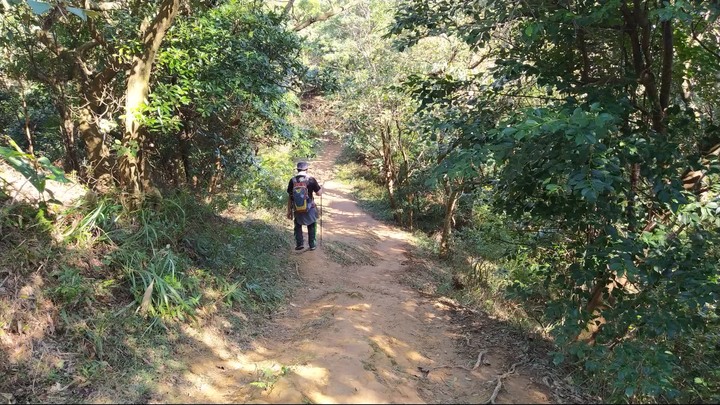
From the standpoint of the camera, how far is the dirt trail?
3998 mm

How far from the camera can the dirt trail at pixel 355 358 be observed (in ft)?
13.1

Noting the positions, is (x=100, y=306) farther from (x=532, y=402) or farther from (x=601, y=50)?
(x=601, y=50)

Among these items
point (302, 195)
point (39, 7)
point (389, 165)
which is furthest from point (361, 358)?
point (389, 165)

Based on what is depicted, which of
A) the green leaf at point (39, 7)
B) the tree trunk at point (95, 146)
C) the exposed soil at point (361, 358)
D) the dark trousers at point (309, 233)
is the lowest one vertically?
the exposed soil at point (361, 358)

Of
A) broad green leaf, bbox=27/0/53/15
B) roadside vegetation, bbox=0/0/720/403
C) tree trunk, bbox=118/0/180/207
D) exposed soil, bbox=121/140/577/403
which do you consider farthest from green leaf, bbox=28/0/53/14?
tree trunk, bbox=118/0/180/207

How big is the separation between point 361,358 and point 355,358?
0.21 feet

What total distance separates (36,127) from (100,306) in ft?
29.7

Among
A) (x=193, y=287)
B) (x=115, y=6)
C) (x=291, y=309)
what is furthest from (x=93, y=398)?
(x=115, y=6)

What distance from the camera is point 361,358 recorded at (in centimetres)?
456

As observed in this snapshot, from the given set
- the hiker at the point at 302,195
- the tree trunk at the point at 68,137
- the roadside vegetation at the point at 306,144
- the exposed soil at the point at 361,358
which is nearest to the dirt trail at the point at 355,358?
the exposed soil at the point at 361,358

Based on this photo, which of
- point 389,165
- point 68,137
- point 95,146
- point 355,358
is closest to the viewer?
point 355,358

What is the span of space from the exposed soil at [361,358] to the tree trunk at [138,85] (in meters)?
2.41

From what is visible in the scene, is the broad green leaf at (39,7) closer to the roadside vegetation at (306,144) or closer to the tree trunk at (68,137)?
the roadside vegetation at (306,144)

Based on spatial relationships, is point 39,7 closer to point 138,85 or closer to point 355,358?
point 355,358
